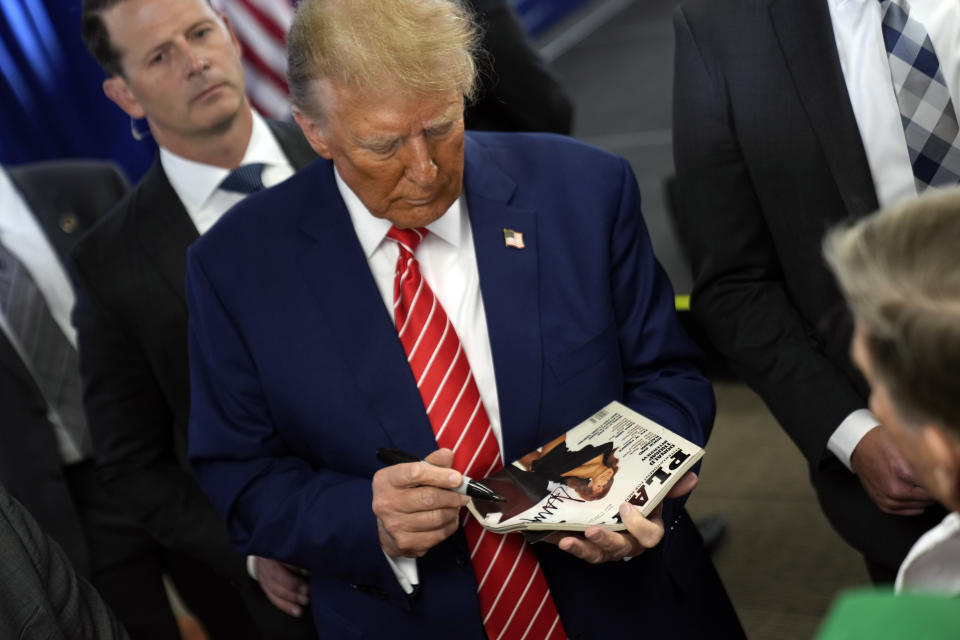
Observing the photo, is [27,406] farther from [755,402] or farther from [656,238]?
[656,238]

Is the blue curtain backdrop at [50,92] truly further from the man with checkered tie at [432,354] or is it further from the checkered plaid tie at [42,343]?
the man with checkered tie at [432,354]

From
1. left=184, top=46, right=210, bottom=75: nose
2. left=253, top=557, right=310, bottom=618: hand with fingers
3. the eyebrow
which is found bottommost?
left=253, top=557, right=310, bottom=618: hand with fingers

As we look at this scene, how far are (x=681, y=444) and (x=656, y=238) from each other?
394cm

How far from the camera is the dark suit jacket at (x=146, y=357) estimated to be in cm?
245

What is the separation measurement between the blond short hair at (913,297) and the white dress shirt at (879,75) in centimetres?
84

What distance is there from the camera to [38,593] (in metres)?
1.79

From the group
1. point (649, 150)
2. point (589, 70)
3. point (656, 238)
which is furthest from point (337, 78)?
point (589, 70)

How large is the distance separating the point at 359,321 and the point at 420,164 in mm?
315

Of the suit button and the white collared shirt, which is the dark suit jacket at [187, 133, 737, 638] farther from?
the suit button

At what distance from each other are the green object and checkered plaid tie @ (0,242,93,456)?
2.48 metres

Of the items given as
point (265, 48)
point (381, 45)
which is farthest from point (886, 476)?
point (265, 48)

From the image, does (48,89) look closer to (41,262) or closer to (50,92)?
(50,92)

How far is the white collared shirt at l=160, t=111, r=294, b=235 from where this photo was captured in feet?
8.25

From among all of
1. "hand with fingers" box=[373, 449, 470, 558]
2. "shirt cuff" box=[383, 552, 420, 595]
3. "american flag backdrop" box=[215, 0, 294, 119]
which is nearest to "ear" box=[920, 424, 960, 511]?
"hand with fingers" box=[373, 449, 470, 558]
